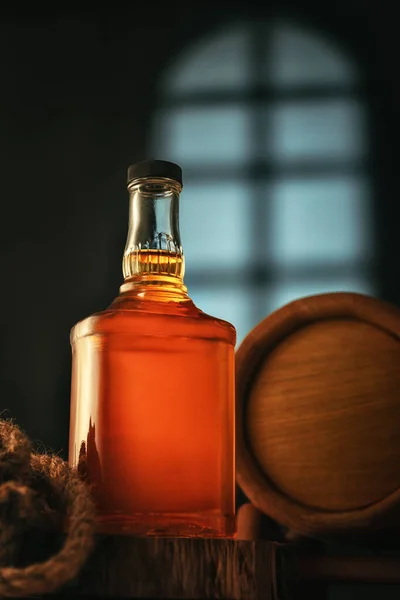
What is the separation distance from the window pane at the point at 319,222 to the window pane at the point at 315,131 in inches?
3.1

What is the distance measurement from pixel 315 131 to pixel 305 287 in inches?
16.7

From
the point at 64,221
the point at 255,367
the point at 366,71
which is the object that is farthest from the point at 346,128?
the point at 255,367

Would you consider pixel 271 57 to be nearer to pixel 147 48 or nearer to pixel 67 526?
pixel 147 48

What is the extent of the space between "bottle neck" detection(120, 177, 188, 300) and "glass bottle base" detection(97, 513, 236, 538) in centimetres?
16

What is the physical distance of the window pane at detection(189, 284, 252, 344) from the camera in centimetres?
222

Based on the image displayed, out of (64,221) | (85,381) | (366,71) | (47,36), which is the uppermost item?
(47,36)

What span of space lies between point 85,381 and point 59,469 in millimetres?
82

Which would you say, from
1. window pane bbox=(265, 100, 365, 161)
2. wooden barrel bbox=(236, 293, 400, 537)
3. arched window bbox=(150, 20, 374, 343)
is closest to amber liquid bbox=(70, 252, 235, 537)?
→ wooden barrel bbox=(236, 293, 400, 537)

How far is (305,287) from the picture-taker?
2207 millimetres

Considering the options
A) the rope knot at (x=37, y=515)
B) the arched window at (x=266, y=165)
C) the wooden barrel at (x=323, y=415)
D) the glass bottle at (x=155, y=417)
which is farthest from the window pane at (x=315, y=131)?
the rope knot at (x=37, y=515)

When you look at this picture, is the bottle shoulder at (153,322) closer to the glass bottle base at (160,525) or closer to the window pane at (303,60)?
the glass bottle base at (160,525)

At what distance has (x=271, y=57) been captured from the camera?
7.84 ft

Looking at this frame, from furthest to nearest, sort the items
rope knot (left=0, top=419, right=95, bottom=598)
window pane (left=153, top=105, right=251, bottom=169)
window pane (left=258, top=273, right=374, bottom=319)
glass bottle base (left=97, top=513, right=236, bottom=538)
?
window pane (left=153, top=105, right=251, bottom=169)
window pane (left=258, top=273, right=374, bottom=319)
glass bottle base (left=97, top=513, right=236, bottom=538)
rope knot (left=0, top=419, right=95, bottom=598)

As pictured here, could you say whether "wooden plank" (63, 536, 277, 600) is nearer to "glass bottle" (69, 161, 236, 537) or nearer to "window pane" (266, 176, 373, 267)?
"glass bottle" (69, 161, 236, 537)
